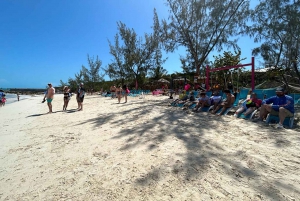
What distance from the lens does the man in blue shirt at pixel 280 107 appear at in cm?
476

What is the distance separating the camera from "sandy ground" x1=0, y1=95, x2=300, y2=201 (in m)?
2.05

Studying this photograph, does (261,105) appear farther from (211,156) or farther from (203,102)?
(211,156)

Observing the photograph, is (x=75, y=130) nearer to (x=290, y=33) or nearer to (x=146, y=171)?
(x=146, y=171)

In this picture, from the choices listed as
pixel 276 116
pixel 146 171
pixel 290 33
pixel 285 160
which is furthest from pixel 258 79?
pixel 146 171

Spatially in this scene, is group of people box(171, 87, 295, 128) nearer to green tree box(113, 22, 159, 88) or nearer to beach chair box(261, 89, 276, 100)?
beach chair box(261, 89, 276, 100)

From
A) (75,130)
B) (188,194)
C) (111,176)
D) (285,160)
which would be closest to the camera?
(188,194)

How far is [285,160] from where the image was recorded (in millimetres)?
2703

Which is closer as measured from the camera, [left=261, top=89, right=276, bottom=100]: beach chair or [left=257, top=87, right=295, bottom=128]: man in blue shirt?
[left=257, top=87, right=295, bottom=128]: man in blue shirt

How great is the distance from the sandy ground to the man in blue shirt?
2.36ft

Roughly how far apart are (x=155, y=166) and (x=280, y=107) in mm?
4205

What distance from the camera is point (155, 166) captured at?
102 inches

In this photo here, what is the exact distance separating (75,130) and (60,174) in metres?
2.47

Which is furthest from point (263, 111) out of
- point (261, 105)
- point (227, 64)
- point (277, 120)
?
point (227, 64)

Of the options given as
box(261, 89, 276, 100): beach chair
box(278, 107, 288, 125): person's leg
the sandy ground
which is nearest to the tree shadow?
the sandy ground
